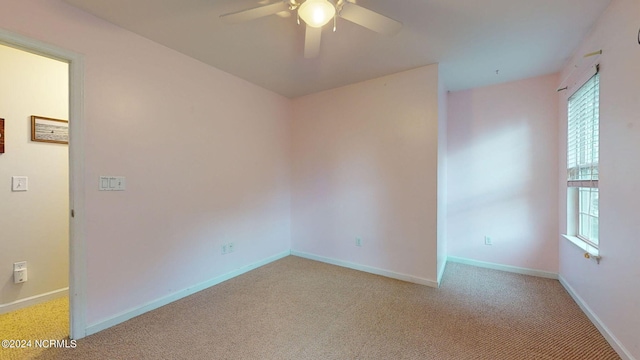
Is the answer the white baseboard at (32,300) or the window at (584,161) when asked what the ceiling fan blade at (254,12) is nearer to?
the window at (584,161)

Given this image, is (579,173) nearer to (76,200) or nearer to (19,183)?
(76,200)

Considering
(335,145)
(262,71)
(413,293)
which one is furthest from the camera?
(335,145)

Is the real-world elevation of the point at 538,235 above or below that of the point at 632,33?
below

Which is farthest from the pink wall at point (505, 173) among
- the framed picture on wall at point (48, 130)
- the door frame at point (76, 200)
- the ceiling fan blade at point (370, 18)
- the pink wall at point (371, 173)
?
the framed picture on wall at point (48, 130)

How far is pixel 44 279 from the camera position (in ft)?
7.82

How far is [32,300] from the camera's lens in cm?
230

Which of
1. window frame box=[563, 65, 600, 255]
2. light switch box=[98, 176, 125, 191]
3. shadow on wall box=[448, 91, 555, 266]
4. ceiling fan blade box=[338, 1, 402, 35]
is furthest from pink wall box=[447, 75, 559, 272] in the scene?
light switch box=[98, 176, 125, 191]

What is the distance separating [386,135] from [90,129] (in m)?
2.82

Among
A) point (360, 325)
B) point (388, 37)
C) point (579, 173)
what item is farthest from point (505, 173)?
point (360, 325)

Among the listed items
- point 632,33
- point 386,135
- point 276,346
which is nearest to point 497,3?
point 632,33

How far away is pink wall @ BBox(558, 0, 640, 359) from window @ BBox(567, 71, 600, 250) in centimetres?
22

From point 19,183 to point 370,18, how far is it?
329cm

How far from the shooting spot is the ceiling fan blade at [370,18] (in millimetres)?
1485

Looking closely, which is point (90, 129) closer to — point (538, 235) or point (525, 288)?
point (525, 288)
